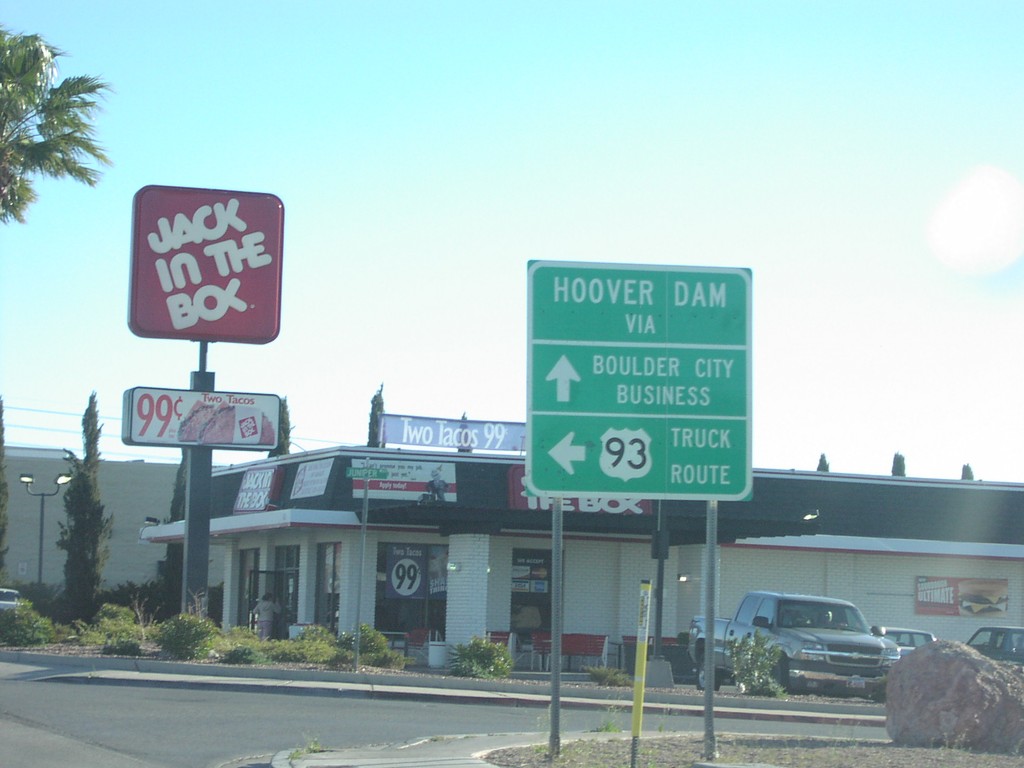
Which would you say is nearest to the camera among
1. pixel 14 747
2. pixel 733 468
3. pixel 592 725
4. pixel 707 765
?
pixel 707 765

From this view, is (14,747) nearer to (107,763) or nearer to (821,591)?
(107,763)

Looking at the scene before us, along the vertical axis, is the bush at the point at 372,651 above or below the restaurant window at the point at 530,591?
below

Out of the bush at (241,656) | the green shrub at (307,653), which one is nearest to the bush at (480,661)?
the green shrub at (307,653)

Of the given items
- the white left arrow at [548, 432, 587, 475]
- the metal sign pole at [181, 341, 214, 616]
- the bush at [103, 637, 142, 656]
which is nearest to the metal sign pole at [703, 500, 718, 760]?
the white left arrow at [548, 432, 587, 475]

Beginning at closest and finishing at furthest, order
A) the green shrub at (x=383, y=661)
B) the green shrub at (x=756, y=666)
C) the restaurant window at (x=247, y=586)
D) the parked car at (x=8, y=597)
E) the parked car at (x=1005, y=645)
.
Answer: the green shrub at (x=756, y=666), the green shrub at (x=383, y=661), the parked car at (x=1005, y=645), the restaurant window at (x=247, y=586), the parked car at (x=8, y=597)

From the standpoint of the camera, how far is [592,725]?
16.5 meters

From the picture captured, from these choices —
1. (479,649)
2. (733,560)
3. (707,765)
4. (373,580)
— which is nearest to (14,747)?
(707,765)

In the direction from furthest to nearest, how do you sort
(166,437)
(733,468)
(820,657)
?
Answer: (166,437)
(820,657)
(733,468)

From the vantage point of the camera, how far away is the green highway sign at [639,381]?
11469 millimetres

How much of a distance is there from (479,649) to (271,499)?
12194 mm

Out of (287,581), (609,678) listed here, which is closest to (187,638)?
(609,678)

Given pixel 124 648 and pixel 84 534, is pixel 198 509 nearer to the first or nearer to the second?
pixel 124 648

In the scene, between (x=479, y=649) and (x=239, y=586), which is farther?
(x=239, y=586)

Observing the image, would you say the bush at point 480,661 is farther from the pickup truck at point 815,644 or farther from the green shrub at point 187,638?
the green shrub at point 187,638
